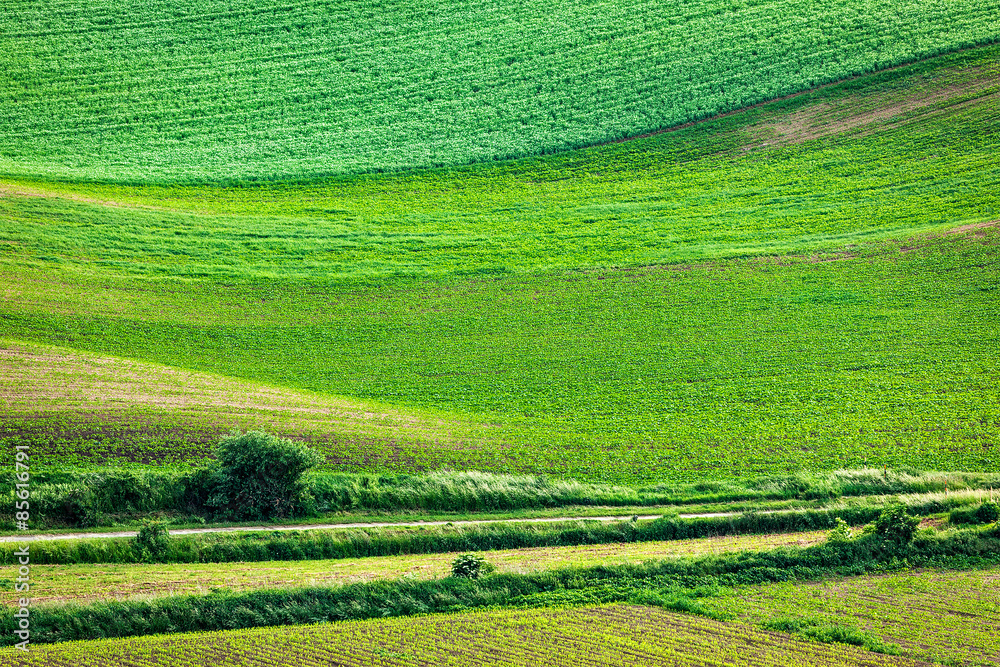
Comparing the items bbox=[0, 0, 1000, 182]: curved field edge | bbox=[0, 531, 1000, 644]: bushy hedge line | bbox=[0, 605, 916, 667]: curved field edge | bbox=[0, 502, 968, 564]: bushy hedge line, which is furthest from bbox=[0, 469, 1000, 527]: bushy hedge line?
bbox=[0, 0, 1000, 182]: curved field edge

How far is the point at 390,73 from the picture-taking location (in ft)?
218

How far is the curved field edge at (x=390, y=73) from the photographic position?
198ft

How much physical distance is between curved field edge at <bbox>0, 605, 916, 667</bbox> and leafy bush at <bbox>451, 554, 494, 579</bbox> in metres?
1.73

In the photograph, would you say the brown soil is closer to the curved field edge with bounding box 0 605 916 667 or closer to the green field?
the green field

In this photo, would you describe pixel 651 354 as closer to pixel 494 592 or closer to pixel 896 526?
pixel 896 526

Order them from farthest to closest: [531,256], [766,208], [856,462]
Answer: [766,208]
[531,256]
[856,462]

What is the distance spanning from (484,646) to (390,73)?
50174 mm

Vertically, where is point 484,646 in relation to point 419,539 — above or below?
below

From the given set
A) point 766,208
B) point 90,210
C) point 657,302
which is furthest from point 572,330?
point 90,210

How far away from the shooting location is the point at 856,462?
35.8 m

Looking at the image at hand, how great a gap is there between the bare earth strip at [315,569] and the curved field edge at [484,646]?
85.3 inches

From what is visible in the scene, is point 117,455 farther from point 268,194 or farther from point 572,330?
point 268,194

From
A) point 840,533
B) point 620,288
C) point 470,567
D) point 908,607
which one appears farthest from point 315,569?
point 620,288

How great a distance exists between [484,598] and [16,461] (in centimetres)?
1780
